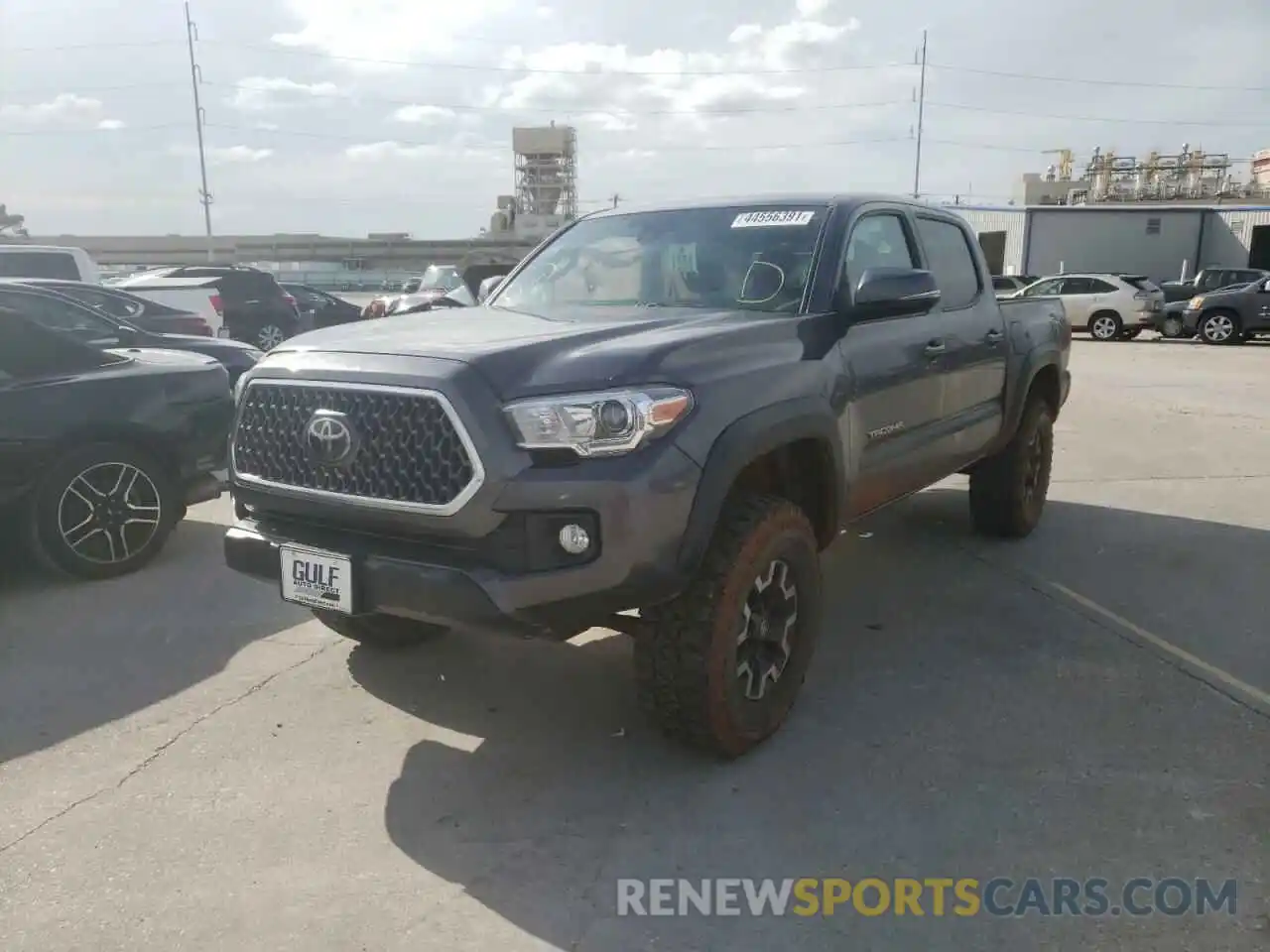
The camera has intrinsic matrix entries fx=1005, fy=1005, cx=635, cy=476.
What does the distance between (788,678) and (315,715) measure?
5.82ft

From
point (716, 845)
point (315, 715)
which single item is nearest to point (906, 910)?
point (716, 845)

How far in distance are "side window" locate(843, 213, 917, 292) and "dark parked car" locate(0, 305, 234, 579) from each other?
3.70m

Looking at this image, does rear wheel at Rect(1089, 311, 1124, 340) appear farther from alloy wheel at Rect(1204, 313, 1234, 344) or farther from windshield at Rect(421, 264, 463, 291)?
windshield at Rect(421, 264, 463, 291)

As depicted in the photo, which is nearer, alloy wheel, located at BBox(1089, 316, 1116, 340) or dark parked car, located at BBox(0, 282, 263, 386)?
dark parked car, located at BBox(0, 282, 263, 386)

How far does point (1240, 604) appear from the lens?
4.99m

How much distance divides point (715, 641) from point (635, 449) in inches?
27.0

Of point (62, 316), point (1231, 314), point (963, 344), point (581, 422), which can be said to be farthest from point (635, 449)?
point (1231, 314)

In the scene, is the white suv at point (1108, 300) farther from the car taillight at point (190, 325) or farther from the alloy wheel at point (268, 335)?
the car taillight at point (190, 325)

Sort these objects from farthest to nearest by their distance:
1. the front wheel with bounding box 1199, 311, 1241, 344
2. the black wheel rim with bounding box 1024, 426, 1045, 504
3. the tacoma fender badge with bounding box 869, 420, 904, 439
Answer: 1. the front wheel with bounding box 1199, 311, 1241, 344
2. the black wheel rim with bounding box 1024, 426, 1045, 504
3. the tacoma fender badge with bounding box 869, 420, 904, 439

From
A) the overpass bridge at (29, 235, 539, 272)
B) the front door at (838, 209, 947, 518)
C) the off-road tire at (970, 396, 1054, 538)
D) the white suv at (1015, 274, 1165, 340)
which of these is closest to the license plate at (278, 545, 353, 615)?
the front door at (838, 209, 947, 518)

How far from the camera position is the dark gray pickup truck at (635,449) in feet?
9.27

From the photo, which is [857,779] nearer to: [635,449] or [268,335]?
[635,449]

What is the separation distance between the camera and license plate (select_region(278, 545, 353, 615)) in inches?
118

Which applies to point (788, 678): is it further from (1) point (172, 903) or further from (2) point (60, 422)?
(2) point (60, 422)
